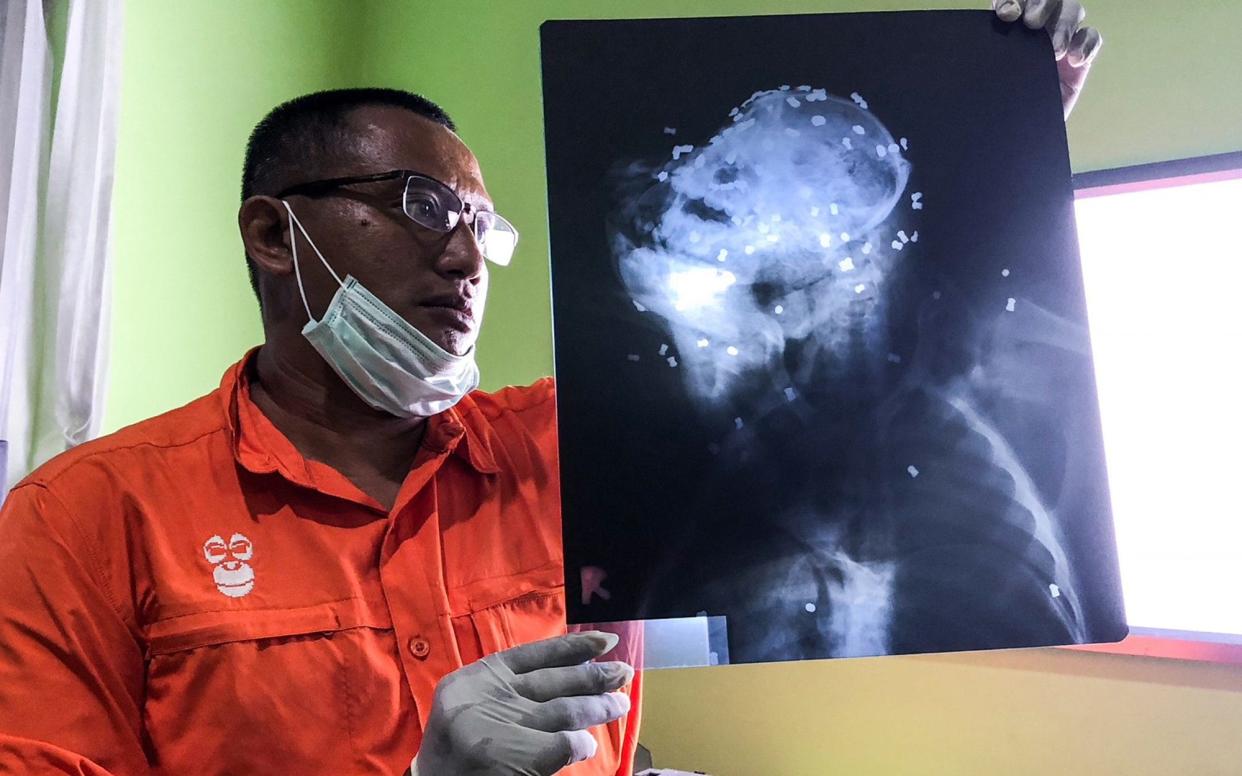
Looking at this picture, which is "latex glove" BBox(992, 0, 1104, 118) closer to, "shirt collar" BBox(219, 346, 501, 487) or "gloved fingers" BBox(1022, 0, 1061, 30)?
"gloved fingers" BBox(1022, 0, 1061, 30)

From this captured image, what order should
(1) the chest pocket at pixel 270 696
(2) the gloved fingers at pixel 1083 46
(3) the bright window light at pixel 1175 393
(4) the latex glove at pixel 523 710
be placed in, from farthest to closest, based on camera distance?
1. (3) the bright window light at pixel 1175 393
2. (2) the gloved fingers at pixel 1083 46
3. (1) the chest pocket at pixel 270 696
4. (4) the latex glove at pixel 523 710

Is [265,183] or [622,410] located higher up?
[265,183]

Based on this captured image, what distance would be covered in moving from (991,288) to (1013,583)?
28cm

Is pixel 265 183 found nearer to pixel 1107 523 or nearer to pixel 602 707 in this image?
pixel 602 707

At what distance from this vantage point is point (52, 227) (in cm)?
152

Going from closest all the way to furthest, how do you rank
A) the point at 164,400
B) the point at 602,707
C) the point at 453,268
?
the point at 602,707 < the point at 453,268 < the point at 164,400

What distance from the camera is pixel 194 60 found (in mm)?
1897

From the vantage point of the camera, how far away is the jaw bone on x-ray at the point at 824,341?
28.4 inches

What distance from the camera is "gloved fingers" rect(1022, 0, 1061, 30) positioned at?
0.79 m

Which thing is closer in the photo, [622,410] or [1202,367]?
[622,410]

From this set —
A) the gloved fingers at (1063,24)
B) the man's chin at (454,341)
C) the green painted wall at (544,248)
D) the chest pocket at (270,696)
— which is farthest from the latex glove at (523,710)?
the green painted wall at (544,248)

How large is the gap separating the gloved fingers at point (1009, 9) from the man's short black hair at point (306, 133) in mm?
670

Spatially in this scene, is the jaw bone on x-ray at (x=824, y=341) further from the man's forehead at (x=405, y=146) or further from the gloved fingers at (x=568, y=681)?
the man's forehead at (x=405, y=146)

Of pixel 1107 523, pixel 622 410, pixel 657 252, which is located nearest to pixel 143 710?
pixel 622 410
